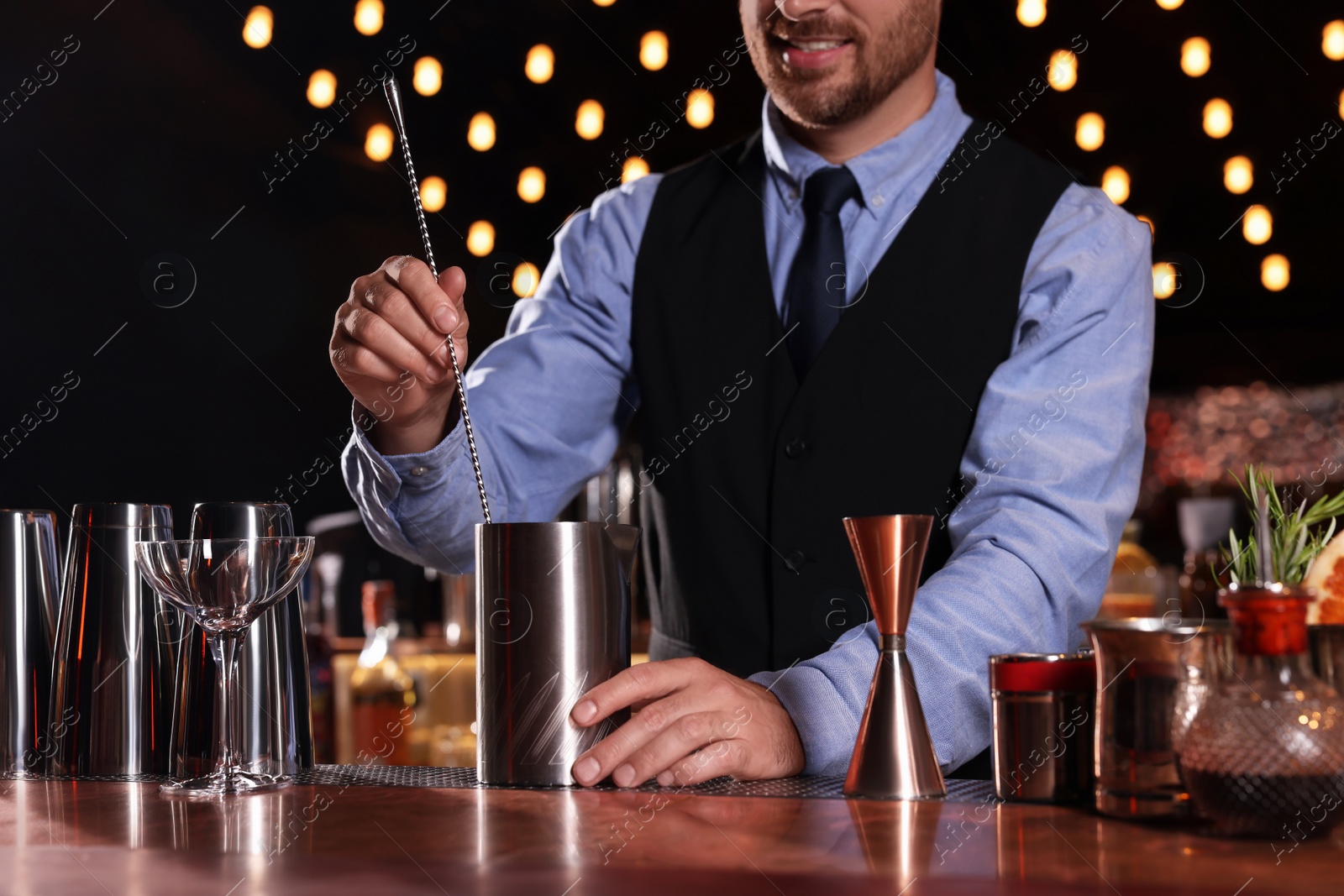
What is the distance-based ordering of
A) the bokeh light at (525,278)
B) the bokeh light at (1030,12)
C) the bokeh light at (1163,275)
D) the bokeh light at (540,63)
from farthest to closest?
the bokeh light at (1163,275) → the bokeh light at (525,278) → the bokeh light at (540,63) → the bokeh light at (1030,12)

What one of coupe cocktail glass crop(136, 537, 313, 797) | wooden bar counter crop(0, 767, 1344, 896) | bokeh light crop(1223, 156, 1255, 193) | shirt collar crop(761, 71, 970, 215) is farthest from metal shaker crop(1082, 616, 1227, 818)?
bokeh light crop(1223, 156, 1255, 193)

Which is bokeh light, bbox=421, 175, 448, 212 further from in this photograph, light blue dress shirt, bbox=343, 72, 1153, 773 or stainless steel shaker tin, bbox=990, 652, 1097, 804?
stainless steel shaker tin, bbox=990, 652, 1097, 804

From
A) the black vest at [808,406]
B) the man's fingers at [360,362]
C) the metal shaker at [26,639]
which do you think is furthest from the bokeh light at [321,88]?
the metal shaker at [26,639]

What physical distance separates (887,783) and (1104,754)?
0.15m

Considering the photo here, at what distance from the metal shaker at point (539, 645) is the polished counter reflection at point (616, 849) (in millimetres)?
55

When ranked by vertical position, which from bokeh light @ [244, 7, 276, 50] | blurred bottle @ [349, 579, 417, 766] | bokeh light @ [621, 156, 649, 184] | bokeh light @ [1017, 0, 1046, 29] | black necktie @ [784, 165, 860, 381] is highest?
bokeh light @ [1017, 0, 1046, 29]

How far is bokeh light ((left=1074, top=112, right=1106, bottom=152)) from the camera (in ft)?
10.4

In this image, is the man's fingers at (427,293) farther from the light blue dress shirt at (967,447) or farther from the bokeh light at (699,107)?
the bokeh light at (699,107)

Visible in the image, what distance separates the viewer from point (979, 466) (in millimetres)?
1417

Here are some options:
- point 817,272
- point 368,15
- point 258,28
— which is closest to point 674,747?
point 817,272

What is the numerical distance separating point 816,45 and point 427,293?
0.76 metres

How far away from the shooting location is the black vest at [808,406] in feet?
4.97

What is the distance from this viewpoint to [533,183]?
3.17 metres

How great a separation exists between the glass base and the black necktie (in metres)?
0.85
